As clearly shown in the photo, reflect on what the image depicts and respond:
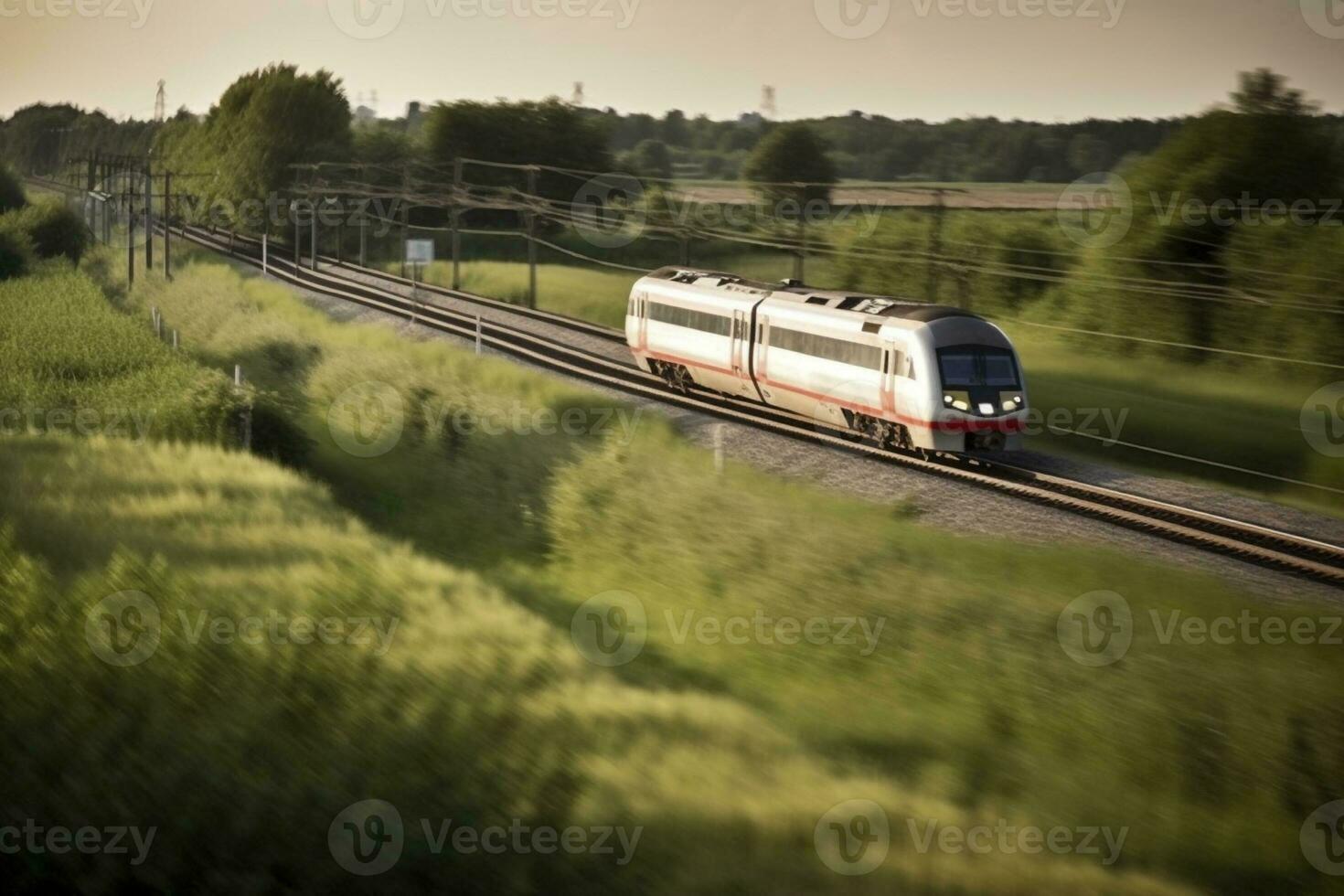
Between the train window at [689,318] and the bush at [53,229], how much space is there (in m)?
58.1

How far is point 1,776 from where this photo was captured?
441 inches

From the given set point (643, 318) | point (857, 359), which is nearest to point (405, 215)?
point (643, 318)

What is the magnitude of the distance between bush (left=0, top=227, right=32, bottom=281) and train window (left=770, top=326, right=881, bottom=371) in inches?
1958

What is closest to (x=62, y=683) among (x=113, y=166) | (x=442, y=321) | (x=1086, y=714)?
(x=1086, y=714)

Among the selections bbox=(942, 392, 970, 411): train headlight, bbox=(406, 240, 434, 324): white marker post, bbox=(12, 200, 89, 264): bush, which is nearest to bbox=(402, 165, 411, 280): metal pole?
bbox=(406, 240, 434, 324): white marker post

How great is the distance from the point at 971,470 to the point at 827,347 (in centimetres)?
376

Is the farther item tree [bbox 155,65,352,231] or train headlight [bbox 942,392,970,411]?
tree [bbox 155,65,352,231]

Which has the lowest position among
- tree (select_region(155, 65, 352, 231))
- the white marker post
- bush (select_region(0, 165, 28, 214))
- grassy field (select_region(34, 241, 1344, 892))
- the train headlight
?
grassy field (select_region(34, 241, 1344, 892))

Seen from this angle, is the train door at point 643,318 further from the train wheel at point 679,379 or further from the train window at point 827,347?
the train window at point 827,347

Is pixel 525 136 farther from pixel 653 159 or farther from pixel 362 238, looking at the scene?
pixel 362 238

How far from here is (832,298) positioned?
26.7 meters

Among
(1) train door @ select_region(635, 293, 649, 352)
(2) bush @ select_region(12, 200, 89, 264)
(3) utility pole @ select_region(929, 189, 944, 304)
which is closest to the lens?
(3) utility pole @ select_region(929, 189, 944, 304)

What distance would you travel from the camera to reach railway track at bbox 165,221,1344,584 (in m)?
19.4

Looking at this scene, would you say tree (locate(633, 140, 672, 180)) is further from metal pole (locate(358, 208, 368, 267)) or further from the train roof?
the train roof
